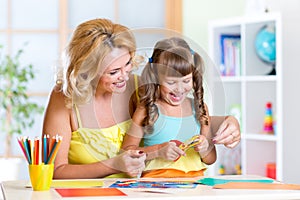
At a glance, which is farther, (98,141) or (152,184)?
(98,141)

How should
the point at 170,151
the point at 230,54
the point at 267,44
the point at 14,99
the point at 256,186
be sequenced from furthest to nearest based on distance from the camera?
the point at 14,99, the point at 230,54, the point at 267,44, the point at 170,151, the point at 256,186

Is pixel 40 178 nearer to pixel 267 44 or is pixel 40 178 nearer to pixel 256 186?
pixel 256 186

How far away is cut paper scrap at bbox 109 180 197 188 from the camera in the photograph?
5.64ft

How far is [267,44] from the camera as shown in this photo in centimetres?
381

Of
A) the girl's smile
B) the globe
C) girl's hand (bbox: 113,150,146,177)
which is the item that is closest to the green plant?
the globe

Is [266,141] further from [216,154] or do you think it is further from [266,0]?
[216,154]

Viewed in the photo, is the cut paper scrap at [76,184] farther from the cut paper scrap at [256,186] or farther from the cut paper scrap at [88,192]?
the cut paper scrap at [256,186]

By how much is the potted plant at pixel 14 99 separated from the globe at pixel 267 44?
1.46m

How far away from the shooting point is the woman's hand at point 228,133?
193 centimetres

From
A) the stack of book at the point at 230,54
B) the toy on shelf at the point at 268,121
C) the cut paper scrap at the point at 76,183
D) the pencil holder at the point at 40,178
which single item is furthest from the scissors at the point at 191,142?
the stack of book at the point at 230,54

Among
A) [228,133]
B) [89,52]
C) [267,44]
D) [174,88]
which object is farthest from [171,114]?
[267,44]

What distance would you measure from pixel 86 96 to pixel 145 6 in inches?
103

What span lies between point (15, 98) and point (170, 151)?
99.5 inches

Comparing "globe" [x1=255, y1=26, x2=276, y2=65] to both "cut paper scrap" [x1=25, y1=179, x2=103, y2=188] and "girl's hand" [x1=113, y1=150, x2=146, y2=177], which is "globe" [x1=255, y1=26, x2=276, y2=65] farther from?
"cut paper scrap" [x1=25, y1=179, x2=103, y2=188]
